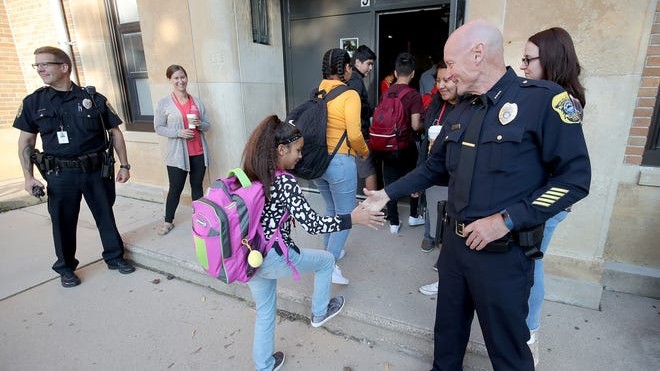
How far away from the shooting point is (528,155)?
1.54m

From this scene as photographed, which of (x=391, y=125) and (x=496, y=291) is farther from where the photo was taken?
(x=391, y=125)

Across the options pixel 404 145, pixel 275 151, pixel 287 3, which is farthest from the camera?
pixel 287 3

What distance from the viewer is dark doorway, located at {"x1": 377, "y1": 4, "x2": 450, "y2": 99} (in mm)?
4734

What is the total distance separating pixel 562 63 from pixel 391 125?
5.70ft

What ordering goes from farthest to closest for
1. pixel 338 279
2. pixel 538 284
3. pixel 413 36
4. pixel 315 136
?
1. pixel 413 36
2. pixel 338 279
3. pixel 315 136
4. pixel 538 284

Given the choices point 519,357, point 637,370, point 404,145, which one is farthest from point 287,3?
point 637,370

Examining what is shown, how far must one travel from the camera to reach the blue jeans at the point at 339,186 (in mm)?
2902

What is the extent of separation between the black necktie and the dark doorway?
9.49 ft

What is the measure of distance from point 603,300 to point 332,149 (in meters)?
2.63

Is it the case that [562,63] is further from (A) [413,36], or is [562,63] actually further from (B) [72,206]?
(A) [413,36]

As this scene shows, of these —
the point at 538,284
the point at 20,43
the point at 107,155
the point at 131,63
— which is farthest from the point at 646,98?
the point at 20,43

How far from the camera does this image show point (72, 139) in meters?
3.34

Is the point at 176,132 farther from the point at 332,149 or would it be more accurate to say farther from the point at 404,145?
the point at 404,145

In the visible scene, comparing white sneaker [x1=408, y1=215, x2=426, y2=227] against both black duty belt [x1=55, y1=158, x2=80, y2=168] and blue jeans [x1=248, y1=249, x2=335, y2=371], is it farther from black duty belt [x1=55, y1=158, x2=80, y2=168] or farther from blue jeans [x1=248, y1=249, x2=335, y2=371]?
black duty belt [x1=55, y1=158, x2=80, y2=168]
